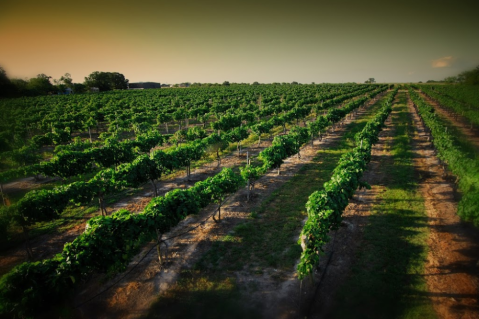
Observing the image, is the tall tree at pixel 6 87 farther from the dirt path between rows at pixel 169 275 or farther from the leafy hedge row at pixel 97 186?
the dirt path between rows at pixel 169 275

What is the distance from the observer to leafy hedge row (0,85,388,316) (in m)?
6.88

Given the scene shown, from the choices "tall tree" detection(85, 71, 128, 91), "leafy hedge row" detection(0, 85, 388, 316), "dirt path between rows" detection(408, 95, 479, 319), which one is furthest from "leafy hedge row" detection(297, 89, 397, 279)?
"tall tree" detection(85, 71, 128, 91)

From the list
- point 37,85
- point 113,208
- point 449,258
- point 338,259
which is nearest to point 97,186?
point 113,208

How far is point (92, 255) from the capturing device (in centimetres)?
837

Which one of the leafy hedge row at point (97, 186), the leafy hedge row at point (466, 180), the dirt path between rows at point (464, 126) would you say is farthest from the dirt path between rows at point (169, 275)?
the dirt path between rows at point (464, 126)

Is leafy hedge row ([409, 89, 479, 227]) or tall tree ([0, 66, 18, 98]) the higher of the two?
tall tree ([0, 66, 18, 98])

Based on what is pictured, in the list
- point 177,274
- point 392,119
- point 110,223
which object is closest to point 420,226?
point 177,274

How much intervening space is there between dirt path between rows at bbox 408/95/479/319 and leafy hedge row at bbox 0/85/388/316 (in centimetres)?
1033

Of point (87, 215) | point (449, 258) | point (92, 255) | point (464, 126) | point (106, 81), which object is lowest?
point (449, 258)

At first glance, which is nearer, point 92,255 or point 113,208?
point 92,255

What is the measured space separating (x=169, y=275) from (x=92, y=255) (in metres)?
3.29

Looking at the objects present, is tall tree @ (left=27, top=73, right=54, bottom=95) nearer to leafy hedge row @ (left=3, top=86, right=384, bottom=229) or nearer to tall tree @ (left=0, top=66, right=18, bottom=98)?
tall tree @ (left=0, top=66, right=18, bottom=98)

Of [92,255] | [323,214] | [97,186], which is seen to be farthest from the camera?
[97,186]

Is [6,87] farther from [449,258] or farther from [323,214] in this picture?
[449,258]
